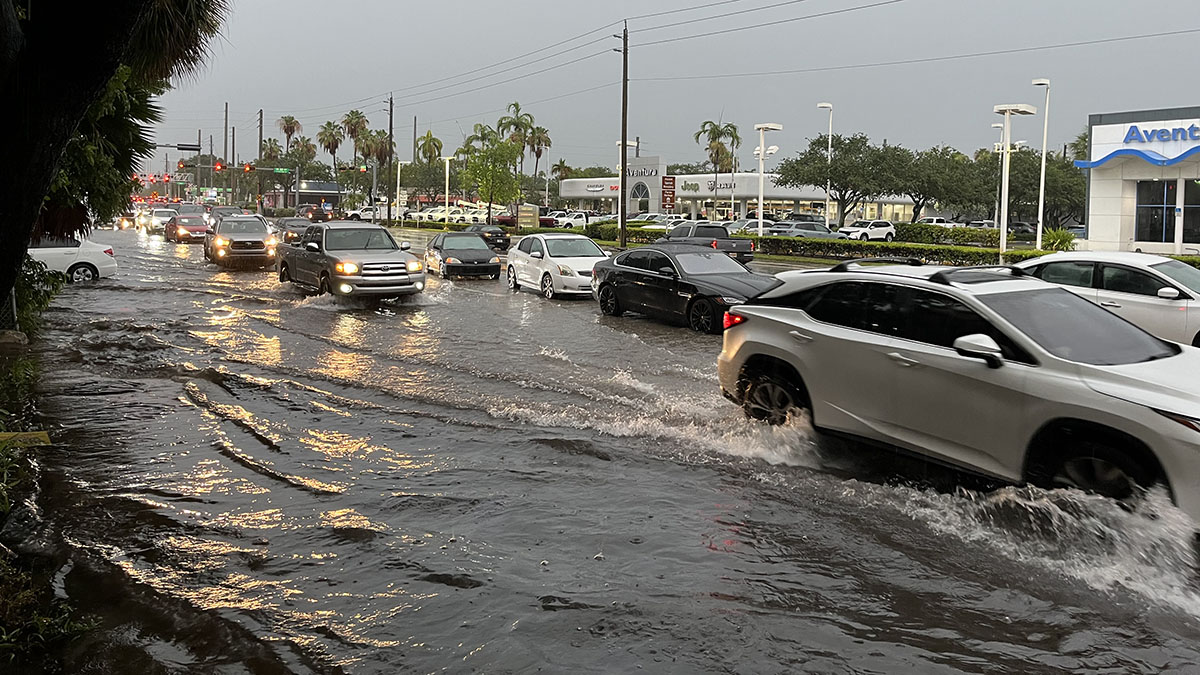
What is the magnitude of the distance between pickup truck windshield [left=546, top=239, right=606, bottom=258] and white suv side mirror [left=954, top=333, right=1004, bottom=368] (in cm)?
1692

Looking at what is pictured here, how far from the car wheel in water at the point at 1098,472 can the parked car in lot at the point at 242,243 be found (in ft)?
98.6

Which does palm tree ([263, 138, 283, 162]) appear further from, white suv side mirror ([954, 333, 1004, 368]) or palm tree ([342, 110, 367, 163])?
white suv side mirror ([954, 333, 1004, 368])

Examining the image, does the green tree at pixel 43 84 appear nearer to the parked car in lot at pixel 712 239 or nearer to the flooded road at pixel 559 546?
the flooded road at pixel 559 546

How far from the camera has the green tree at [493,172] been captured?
60.4 m

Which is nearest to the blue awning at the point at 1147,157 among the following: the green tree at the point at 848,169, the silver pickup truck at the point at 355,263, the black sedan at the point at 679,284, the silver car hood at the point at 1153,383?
the green tree at the point at 848,169

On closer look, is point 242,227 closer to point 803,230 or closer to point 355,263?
point 355,263

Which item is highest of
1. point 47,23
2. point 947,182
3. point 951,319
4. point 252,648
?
point 947,182

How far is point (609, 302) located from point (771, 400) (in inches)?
434

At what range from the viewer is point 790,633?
519cm

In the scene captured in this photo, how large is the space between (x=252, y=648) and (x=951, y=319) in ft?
16.7

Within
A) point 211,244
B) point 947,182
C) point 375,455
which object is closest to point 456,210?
point 947,182

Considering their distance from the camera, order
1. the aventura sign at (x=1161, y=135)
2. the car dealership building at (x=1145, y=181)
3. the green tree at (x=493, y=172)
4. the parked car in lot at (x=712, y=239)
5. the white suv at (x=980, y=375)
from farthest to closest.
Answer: the green tree at (x=493, y=172), the car dealership building at (x=1145, y=181), the aventura sign at (x=1161, y=135), the parked car in lot at (x=712, y=239), the white suv at (x=980, y=375)

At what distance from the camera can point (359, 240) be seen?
73.6 feet

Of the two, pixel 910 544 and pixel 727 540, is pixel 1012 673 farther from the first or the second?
pixel 727 540
